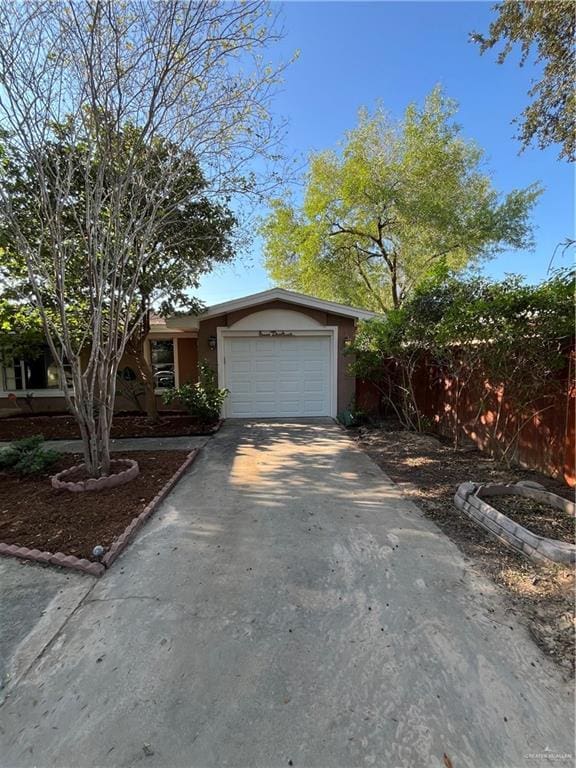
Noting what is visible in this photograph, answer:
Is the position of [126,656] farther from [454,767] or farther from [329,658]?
[454,767]

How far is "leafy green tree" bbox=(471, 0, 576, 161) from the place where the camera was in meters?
5.32

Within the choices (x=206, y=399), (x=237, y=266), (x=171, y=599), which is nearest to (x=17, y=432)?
(x=206, y=399)

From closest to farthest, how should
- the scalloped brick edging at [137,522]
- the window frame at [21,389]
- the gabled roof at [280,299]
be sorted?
the scalloped brick edging at [137,522], the gabled roof at [280,299], the window frame at [21,389]

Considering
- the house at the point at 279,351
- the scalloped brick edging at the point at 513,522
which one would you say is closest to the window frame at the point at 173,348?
the house at the point at 279,351

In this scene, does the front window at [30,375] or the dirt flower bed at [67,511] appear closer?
the dirt flower bed at [67,511]

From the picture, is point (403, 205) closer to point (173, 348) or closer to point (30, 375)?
point (173, 348)

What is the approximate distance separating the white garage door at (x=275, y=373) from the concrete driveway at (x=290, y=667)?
246 inches

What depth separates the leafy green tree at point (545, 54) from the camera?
17.4 feet

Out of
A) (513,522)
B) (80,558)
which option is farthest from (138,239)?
(513,522)

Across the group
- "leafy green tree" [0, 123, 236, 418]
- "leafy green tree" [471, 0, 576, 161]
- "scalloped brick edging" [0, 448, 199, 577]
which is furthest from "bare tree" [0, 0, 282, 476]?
"leafy green tree" [471, 0, 576, 161]

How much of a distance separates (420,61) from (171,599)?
10.8 m

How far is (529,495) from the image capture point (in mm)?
4078

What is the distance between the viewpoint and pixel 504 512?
3721 millimetres

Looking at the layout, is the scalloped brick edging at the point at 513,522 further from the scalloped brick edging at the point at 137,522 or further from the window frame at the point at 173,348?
the window frame at the point at 173,348
